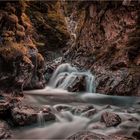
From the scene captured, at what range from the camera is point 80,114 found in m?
10.9

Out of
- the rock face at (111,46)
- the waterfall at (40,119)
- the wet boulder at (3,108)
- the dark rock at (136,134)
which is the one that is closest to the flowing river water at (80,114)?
→ the waterfall at (40,119)

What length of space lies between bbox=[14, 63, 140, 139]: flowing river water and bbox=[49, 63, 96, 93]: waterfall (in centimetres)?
24

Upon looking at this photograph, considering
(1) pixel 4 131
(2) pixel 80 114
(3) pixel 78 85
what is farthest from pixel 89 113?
(3) pixel 78 85

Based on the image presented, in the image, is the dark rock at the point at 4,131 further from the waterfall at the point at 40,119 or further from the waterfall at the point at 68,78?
the waterfall at the point at 68,78

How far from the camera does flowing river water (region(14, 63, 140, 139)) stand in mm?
9258

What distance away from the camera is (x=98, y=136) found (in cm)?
798

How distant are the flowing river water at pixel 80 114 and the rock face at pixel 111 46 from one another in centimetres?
95

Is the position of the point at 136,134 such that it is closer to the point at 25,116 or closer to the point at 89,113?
the point at 89,113

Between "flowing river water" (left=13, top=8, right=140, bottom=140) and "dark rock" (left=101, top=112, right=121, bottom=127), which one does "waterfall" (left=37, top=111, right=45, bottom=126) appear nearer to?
"flowing river water" (left=13, top=8, right=140, bottom=140)

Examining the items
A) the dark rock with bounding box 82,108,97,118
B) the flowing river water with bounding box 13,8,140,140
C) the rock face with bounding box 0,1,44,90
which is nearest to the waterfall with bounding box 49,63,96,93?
the flowing river water with bounding box 13,8,140,140

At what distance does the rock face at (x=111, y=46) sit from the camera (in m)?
15.9

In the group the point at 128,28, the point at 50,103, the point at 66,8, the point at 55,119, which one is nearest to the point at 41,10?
the point at 66,8

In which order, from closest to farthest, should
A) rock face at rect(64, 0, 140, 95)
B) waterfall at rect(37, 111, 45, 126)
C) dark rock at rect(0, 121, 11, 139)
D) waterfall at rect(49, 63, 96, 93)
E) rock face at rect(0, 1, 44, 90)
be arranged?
dark rock at rect(0, 121, 11, 139) < waterfall at rect(37, 111, 45, 126) < rock face at rect(0, 1, 44, 90) < rock face at rect(64, 0, 140, 95) < waterfall at rect(49, 63, 96, 93)

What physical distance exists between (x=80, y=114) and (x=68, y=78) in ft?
23.5
